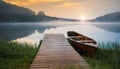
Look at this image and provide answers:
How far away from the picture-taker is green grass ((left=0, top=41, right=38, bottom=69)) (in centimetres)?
822

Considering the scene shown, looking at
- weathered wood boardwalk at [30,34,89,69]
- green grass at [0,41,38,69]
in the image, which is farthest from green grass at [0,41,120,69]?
weathered wood boardwalk at [30,34,89,69]

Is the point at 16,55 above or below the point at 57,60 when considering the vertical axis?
below

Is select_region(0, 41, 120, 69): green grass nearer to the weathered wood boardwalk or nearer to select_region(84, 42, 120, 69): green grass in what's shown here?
select_region(84, 42, 120, 69): green grass

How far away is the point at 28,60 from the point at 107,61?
198cm

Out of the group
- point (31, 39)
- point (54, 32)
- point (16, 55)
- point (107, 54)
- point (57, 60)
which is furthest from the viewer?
point (54, 32)

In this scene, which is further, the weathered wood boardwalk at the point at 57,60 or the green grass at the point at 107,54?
the green grass at the point at 107,54

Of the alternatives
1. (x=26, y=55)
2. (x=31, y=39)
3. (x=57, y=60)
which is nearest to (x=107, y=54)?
(x=26, y=55)

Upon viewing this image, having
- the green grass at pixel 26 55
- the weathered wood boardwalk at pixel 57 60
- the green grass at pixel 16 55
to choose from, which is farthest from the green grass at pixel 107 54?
the weathered wood boardwalk at pixel 57 60

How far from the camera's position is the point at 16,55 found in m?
9.45

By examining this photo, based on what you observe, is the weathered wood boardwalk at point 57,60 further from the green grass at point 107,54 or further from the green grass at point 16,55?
the green grass at point 107,54

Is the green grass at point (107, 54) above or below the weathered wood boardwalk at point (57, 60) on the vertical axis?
below

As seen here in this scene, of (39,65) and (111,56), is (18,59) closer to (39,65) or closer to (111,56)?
(111,56)

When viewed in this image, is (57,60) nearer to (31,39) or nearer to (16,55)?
(16,55)

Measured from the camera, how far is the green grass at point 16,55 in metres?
8.22
